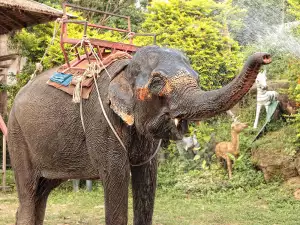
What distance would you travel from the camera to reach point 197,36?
372 inches

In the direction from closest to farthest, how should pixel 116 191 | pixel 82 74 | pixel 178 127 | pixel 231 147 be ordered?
1. pixel 178 127
2. pixel 116 191
3. pixel 82 74
4. pixel 231 147

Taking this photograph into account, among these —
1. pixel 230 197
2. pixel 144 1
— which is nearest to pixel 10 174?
pixel 230 197

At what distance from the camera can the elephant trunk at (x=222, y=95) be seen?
95.7 inches

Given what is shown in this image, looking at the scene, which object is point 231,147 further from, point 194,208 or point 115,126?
point 115,126

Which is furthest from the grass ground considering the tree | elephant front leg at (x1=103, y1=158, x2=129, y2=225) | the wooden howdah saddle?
elephant front leg at (x1=103, y1=158, x2=129, y2=225)

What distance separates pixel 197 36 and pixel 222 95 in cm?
699

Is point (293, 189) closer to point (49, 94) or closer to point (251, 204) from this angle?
point (251, 204)

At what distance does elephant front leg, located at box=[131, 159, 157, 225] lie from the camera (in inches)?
140

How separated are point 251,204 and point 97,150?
5226 millimetres

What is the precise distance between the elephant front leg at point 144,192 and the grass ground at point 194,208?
3.35 m

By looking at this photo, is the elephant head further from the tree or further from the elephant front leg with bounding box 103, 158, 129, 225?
the tree

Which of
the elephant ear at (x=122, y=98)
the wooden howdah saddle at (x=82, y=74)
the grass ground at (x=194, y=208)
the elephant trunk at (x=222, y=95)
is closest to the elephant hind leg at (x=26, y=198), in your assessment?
the wooden howdah saddle at (x=82, y=74)

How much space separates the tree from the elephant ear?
19.9 ft

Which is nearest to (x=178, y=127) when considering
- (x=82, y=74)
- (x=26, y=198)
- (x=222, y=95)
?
(x=222, y=95)
